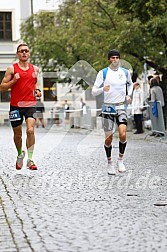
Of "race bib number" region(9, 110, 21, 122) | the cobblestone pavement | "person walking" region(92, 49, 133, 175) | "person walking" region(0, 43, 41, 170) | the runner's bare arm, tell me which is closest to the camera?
the cobblestone pavement

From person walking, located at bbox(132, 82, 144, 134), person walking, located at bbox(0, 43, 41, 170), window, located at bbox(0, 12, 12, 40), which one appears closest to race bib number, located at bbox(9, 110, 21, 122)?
person walking, located at bbox(0, 43, 41, 170)

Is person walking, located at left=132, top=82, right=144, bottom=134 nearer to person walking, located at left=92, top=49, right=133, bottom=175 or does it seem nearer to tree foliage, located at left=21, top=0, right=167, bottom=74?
tree foliage, located at left=21, top=0, right=167, bottom=74

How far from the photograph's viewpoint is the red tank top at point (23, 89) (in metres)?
9.80

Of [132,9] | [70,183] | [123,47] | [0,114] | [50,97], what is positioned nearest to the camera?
[70,183]

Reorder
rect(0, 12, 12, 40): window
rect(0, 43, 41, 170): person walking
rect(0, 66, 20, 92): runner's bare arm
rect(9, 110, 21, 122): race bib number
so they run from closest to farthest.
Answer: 1. rect(0, 66, 20, 92): runner's bare arm
2. rect(0, 43, 41, 170): person walking
3. rect(9, 110, 21, 122): race bib number
4. rect(0, 12, 12, 40): window

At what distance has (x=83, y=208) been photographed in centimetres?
694

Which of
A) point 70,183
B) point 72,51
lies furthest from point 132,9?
point 72,51

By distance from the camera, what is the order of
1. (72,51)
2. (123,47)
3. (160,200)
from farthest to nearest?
(72,51)
(123,47)
(160,200)

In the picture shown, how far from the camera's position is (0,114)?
1745 inches

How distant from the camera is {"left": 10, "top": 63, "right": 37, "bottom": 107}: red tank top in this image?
→ 980 centimetres

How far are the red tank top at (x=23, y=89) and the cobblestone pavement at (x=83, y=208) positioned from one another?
108 centimetres

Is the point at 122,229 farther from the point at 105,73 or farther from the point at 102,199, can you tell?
the point at 105,73

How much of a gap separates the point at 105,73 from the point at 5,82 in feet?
4.97

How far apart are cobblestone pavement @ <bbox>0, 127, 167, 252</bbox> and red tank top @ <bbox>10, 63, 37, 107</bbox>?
1.08 m
